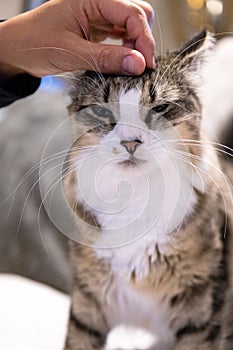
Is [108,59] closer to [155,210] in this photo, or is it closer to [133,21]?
[133,21]

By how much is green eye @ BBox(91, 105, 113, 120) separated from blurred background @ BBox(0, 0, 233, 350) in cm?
5

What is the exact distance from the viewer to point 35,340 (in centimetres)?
59

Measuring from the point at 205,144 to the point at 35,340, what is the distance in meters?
0.28

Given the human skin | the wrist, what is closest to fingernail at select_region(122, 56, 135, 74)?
the human skin

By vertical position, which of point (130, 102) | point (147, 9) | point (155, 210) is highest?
point (147, 9)

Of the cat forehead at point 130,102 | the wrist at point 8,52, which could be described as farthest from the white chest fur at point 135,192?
the wrist at point 8,52

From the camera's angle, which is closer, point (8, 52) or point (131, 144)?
point (131, 144)

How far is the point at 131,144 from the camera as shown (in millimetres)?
537

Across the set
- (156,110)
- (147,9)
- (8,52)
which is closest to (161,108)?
(156,110)

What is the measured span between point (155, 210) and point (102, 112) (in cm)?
11

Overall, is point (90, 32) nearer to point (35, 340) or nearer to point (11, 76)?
point (11, 76)

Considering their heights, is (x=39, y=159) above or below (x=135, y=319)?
above

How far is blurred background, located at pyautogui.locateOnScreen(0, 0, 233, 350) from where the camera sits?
1.94ft

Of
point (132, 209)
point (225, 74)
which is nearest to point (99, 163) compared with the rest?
point (132, 209)
